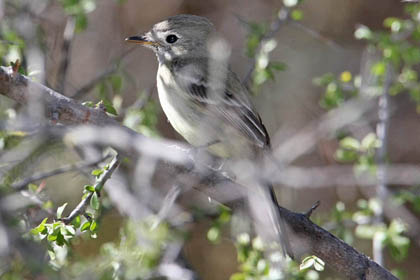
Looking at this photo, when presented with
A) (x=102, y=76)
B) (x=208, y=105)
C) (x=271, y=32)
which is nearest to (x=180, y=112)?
(x=208, y=105)

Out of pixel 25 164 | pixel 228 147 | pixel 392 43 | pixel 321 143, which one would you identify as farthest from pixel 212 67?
pixel 321 143

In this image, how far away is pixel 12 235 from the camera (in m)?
2.38

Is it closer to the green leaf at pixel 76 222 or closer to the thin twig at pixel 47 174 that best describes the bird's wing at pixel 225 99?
the thin twig at pixel 47 174

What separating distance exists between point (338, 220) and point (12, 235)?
3301mm

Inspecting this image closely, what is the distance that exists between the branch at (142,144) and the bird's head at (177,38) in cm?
200

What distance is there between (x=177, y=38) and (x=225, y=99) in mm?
904

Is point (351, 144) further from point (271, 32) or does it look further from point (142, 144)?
point (142, 144)

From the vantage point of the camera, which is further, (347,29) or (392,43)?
(347,29)

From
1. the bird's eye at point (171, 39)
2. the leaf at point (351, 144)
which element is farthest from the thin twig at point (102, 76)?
the leaf at point (351, 144)

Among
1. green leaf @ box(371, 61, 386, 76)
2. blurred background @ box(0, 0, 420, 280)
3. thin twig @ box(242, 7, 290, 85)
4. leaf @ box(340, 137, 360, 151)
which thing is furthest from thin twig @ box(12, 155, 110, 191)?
blurred background @ box(0, 0, 420, 280)

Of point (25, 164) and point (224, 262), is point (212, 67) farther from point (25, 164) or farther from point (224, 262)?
point (224, 262)

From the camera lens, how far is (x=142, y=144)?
124 inches

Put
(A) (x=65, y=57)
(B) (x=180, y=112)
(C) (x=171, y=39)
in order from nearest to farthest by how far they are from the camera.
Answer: (B) (x=180, y=112) → (C) (x=171, y=39) → (A) (x=65, y=57)

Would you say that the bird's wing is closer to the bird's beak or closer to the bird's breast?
the bird's breast
